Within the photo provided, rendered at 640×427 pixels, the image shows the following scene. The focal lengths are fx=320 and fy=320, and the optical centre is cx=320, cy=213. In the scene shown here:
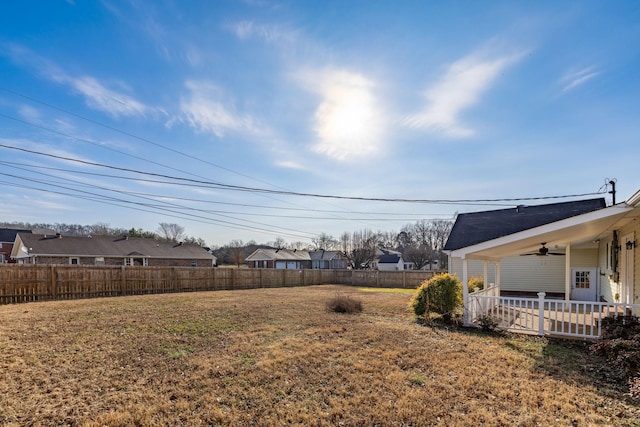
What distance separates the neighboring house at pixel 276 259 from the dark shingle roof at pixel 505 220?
28626 millimetres

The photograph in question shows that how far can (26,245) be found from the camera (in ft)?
80.0

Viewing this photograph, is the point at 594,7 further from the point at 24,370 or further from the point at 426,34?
the point at 24,370

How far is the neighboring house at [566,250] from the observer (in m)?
7.35

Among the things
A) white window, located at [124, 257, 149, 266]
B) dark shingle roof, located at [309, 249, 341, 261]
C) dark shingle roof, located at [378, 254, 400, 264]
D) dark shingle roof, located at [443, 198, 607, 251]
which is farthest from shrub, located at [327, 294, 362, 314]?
dark shingle roof, located at [378, 254, 400, 264]

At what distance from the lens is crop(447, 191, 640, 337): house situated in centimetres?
688

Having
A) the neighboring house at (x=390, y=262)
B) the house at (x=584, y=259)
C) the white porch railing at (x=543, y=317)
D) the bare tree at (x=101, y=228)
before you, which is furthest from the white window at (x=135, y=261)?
the neighboring house at (x=390, y=262)

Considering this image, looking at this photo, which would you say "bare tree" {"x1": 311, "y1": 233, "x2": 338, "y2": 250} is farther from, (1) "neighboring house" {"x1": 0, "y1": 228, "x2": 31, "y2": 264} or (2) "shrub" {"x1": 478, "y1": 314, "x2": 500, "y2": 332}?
(2) "shrub" {"x1": 478, "y1": 314, "x2": 500, "y2": 332}

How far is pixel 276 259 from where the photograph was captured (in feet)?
145

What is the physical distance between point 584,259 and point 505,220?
4496mm

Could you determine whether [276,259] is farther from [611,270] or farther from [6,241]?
[611,270]

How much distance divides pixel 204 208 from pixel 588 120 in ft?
74.1

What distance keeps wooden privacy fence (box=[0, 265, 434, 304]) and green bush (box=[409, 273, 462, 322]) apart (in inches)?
557

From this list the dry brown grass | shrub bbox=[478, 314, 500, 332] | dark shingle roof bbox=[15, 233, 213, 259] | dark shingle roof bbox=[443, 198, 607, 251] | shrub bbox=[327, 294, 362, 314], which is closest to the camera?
the dry brown grass

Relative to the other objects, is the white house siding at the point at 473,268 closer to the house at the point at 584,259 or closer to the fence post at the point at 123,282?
the house at the point at 584,259
